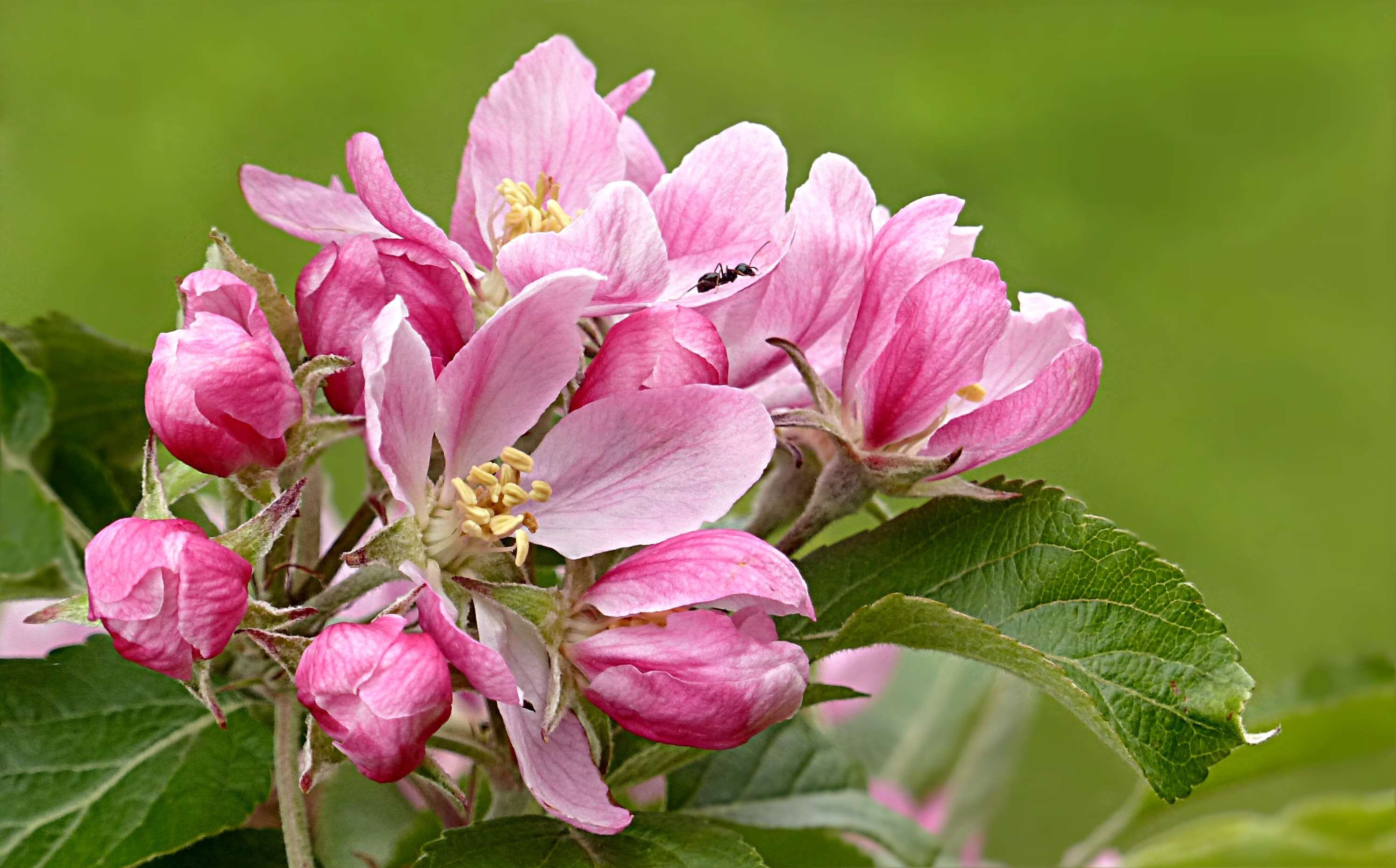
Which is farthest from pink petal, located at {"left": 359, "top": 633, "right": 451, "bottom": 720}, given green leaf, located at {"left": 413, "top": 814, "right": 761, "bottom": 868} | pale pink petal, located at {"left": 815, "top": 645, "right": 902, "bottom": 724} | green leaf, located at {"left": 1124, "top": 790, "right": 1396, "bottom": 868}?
pale pink petal, located at {"left": 815, "top": 645, "right": 902, "bottom": 724}

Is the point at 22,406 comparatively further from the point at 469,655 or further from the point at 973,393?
the point at 973,393

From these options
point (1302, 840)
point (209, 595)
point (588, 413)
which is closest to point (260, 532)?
point (209, 595)

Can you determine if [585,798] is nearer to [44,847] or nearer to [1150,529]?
[44,847]

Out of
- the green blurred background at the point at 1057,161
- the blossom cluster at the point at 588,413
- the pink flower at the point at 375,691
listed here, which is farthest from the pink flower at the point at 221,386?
the green blurred background at the point at 1057,161

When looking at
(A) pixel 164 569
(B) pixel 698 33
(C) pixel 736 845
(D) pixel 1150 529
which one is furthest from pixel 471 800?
(B) pixel 698 33

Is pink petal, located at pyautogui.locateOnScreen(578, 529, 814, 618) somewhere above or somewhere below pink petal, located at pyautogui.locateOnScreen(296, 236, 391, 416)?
below

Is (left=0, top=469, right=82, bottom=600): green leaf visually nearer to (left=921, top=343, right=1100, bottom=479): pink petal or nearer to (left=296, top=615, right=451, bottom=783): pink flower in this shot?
(left=296, top=615, right=451, bottom=783): pink flower
